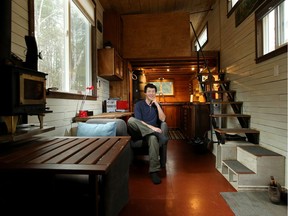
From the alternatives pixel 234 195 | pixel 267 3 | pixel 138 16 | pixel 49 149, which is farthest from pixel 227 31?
pixel 49 149

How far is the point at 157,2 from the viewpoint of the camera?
4312 millimetres

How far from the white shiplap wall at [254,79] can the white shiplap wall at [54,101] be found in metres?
2.71

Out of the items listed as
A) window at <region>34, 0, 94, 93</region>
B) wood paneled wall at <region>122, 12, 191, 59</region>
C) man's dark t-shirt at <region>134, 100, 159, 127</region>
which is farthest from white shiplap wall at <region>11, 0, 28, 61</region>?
wood paneled wall at <region>122, 12, 191, 59</region>

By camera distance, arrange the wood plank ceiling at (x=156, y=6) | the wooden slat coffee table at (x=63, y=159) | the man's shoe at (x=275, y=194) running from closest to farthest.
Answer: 1. the wooden slat coffee table at (x=63, y=159)
2. the man's shoe at (x=275, y=194)
3. the wood plank ceiling at (x=156, y=6)

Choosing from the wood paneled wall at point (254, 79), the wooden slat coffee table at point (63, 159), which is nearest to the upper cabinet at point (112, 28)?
the wood paneled wall at point (254, 79)

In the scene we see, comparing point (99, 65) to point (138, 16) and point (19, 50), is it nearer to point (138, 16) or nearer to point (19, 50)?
point (138, 16)

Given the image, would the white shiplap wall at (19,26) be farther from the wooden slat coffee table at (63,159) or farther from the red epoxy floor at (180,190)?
the red epoxy floor at (180,190)

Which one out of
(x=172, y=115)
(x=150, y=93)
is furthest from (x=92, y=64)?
(x=172, y=115)

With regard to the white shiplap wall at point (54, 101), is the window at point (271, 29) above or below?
above

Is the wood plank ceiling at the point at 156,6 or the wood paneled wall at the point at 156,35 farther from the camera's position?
the wood paneled wall at the point at 156,35

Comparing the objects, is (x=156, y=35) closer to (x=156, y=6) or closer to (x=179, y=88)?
(x=156, y=6)

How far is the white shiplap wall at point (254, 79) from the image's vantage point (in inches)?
85.5

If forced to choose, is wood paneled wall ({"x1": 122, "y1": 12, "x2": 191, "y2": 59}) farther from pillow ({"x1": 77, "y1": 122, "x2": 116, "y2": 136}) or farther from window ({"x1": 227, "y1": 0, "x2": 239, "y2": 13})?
pillow ({"x1": 77, "y1": 122, "x2": 116, "y2": 136})

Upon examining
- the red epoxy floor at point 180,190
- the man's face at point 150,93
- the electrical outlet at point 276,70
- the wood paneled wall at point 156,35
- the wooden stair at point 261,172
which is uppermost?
the wood paneled wall at point 156,35
